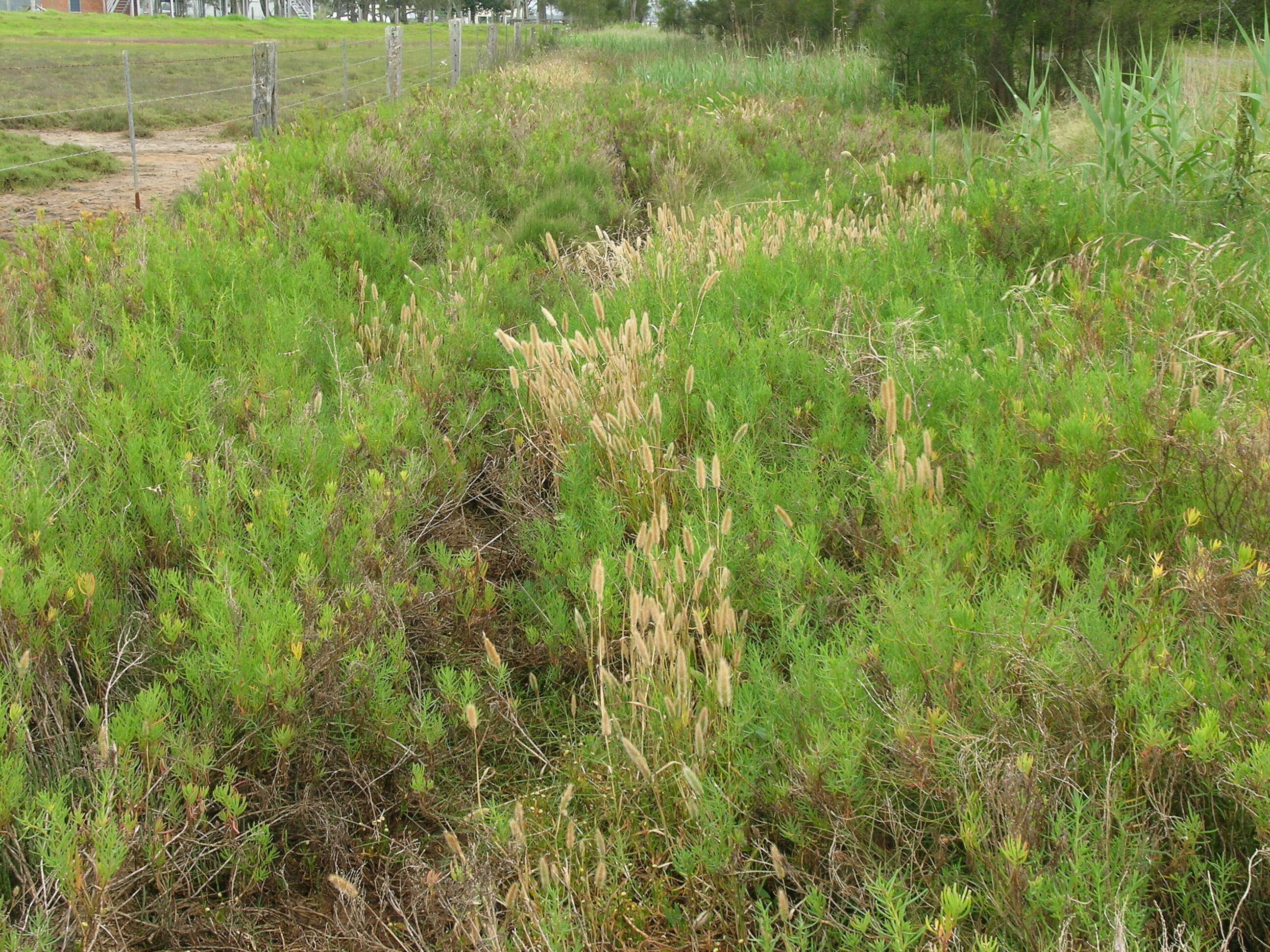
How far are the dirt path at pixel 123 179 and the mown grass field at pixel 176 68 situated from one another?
0.66 meters

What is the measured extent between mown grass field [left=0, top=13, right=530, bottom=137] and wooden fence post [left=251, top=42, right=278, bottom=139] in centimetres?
59

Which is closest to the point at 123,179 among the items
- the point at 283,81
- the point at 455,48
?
the point at 455,48

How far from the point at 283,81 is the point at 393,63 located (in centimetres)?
628

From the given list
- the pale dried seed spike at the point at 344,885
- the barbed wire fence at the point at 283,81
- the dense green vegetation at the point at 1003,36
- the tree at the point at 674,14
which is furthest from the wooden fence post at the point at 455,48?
the pale dried seed spike at the point at 344,885

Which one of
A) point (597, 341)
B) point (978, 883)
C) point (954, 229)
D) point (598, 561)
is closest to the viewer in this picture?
point (978, 883)

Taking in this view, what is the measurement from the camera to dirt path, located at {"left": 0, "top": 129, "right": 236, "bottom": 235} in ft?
29.4

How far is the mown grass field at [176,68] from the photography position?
16.7m

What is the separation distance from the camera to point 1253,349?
311 centimetres

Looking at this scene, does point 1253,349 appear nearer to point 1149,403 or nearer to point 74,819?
point 1149,403

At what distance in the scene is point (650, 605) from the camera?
76.6 inches

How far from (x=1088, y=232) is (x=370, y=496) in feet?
11.2

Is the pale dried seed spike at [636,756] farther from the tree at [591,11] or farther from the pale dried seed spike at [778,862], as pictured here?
the tree at [591,11]

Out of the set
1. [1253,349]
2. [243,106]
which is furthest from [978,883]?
[243,106]

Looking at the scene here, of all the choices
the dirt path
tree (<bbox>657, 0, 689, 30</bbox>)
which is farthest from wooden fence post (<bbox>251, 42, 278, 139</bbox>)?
tree (<bbox>657, 0, 689, 30</bbox>)
